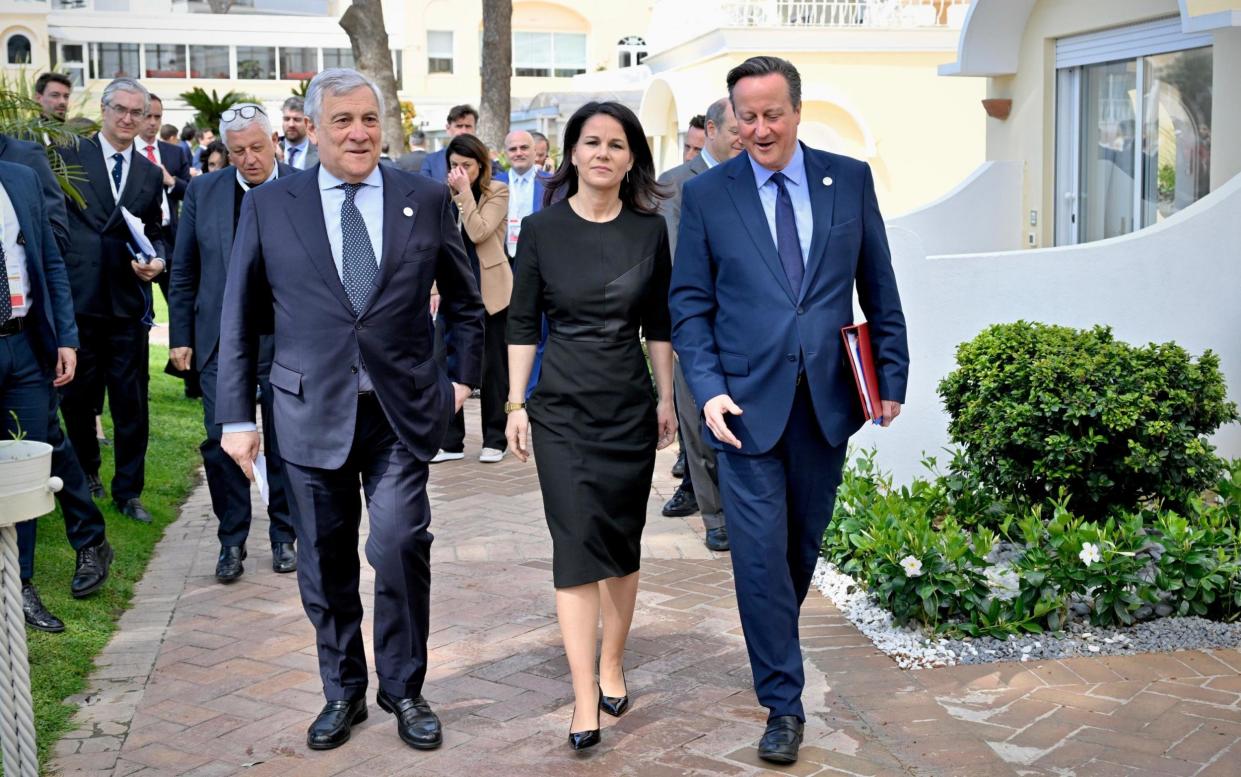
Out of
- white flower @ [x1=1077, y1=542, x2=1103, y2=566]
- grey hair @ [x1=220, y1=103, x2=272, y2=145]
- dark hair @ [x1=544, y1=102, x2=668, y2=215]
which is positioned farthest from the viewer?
grey hair @ [x1=220, y1=103, x2=272, y2=145]

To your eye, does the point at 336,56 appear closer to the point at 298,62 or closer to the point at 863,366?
the point at 298,62

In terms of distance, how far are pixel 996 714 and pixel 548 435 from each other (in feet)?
6.05

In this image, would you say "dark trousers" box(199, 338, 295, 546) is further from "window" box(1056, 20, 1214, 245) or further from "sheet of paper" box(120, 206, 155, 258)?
"window" box(1056, 20, 1214, 245)

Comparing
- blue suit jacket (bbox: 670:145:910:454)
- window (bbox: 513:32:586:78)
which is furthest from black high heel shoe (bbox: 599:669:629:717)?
window (bbox: 513:32:586:78)

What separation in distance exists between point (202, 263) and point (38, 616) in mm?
1804

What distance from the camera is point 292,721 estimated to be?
516 cm

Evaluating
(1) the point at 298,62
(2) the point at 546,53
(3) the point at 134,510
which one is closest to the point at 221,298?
(3) the point at 134,510

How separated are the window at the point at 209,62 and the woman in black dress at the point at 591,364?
60.0m

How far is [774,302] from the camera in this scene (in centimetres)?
479

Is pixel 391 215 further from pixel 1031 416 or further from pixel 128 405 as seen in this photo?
pixel 128 405

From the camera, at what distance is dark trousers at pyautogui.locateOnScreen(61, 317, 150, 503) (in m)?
8.06

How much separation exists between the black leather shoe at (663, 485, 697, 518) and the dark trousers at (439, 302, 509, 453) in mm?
2151

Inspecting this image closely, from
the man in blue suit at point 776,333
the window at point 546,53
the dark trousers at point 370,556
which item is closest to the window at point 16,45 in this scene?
the window at point 546,53

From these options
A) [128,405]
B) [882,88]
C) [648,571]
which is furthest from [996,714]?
[882,88]
